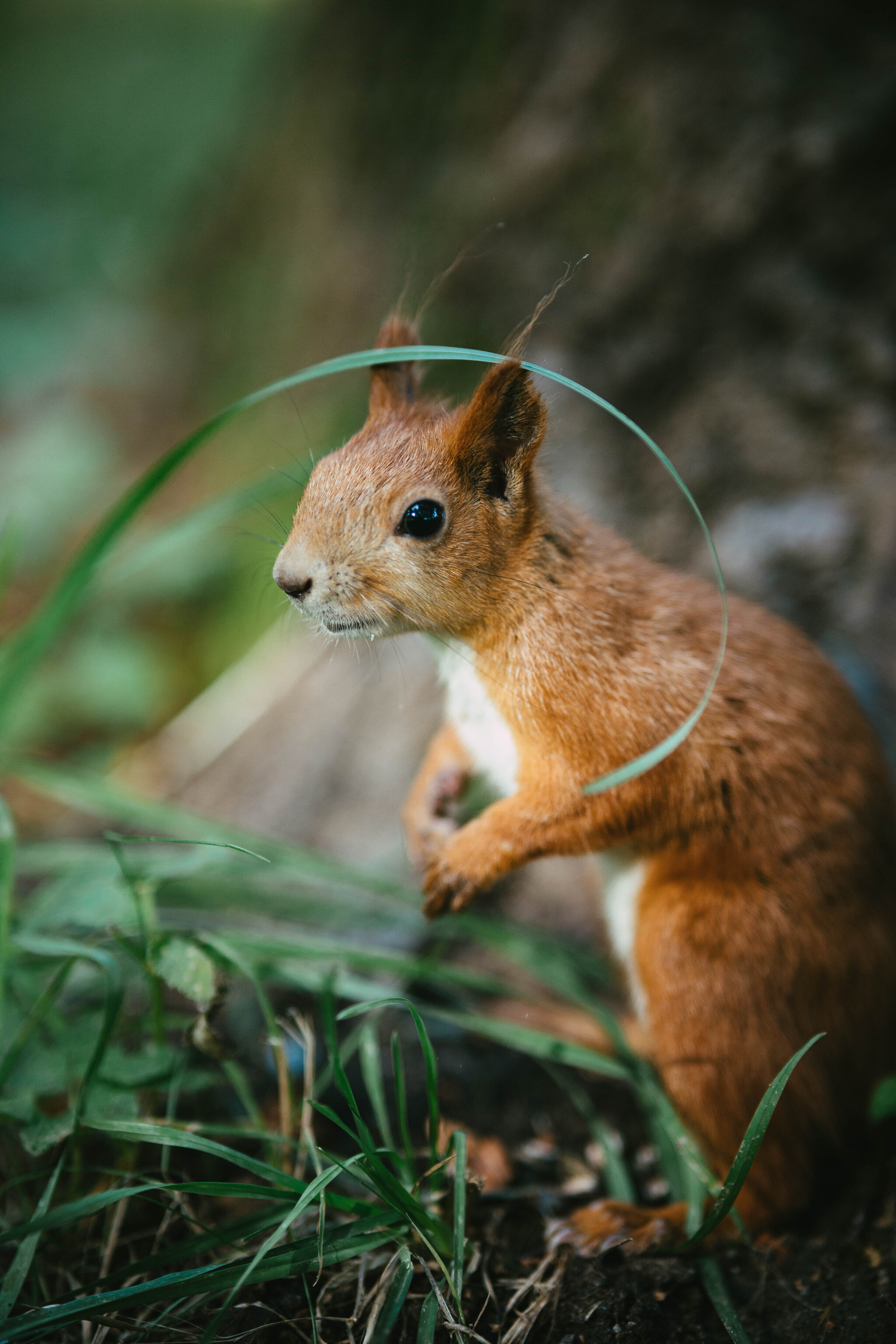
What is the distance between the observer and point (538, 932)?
2.75 metres

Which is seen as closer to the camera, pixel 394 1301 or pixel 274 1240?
pixel 274 1240

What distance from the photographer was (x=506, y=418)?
1.58m

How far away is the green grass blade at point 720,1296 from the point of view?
145 centimetres

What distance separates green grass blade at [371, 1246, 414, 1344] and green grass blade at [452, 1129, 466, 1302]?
0.08m

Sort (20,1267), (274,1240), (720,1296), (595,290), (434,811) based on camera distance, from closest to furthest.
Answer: (274,1240) < (20,1267) < (720,1296) < (434,811) < (595,290)

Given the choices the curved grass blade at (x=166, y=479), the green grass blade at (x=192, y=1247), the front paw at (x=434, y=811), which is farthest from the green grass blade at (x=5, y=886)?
the front paw at (x=434, y=811)

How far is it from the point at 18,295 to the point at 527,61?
437 cm

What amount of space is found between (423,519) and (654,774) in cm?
73

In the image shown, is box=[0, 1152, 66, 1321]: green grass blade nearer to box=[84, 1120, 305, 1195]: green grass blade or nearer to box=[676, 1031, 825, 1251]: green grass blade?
box=[84, 1120, 305, 1195]: green grass blade

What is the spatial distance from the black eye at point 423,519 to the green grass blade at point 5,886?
1128 mm

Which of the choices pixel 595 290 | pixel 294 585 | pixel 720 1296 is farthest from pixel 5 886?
pixel 595 290

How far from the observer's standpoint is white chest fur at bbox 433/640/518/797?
1886mm

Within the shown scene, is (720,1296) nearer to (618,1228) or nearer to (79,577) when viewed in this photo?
(618,1228)

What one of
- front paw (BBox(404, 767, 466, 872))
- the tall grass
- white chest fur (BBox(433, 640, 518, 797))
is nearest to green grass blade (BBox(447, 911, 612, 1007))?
the tall grass
